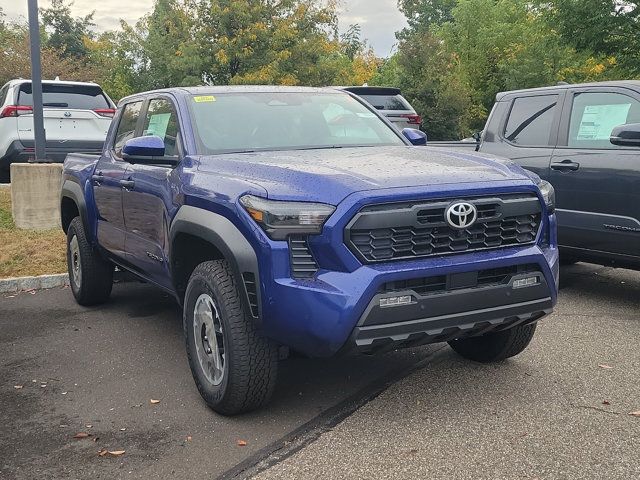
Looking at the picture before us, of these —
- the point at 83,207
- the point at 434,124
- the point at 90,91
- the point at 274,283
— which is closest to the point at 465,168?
the point at 274,283

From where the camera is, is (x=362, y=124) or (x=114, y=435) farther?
(x=362, y=124)

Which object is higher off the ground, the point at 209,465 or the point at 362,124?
the point at 362,124

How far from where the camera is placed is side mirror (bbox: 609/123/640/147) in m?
5.62

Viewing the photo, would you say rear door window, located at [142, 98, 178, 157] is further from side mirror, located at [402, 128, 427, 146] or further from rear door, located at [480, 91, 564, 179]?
rear door, located at [480, 91, 564, 179]

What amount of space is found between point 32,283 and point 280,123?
3.86 m

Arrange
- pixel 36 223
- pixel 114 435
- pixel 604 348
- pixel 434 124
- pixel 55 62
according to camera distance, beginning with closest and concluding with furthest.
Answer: pixel 114 435, pixel 604 348, pixel 36 223, pixel 434 124, pixel 55 62

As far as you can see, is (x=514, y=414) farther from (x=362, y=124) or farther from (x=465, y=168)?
(x=362, y=124)

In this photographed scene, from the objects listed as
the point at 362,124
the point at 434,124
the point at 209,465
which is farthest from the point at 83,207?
the point at 434,124

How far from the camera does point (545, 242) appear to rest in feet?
13.1

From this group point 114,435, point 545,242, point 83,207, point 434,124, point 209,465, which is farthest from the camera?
point 434,124

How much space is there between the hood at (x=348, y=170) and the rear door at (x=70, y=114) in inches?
261

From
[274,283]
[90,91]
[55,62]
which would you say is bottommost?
[274,283]

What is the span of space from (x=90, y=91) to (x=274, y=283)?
8.48 metres

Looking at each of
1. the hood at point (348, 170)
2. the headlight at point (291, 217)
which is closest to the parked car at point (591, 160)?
the hood at point (348, 170)
